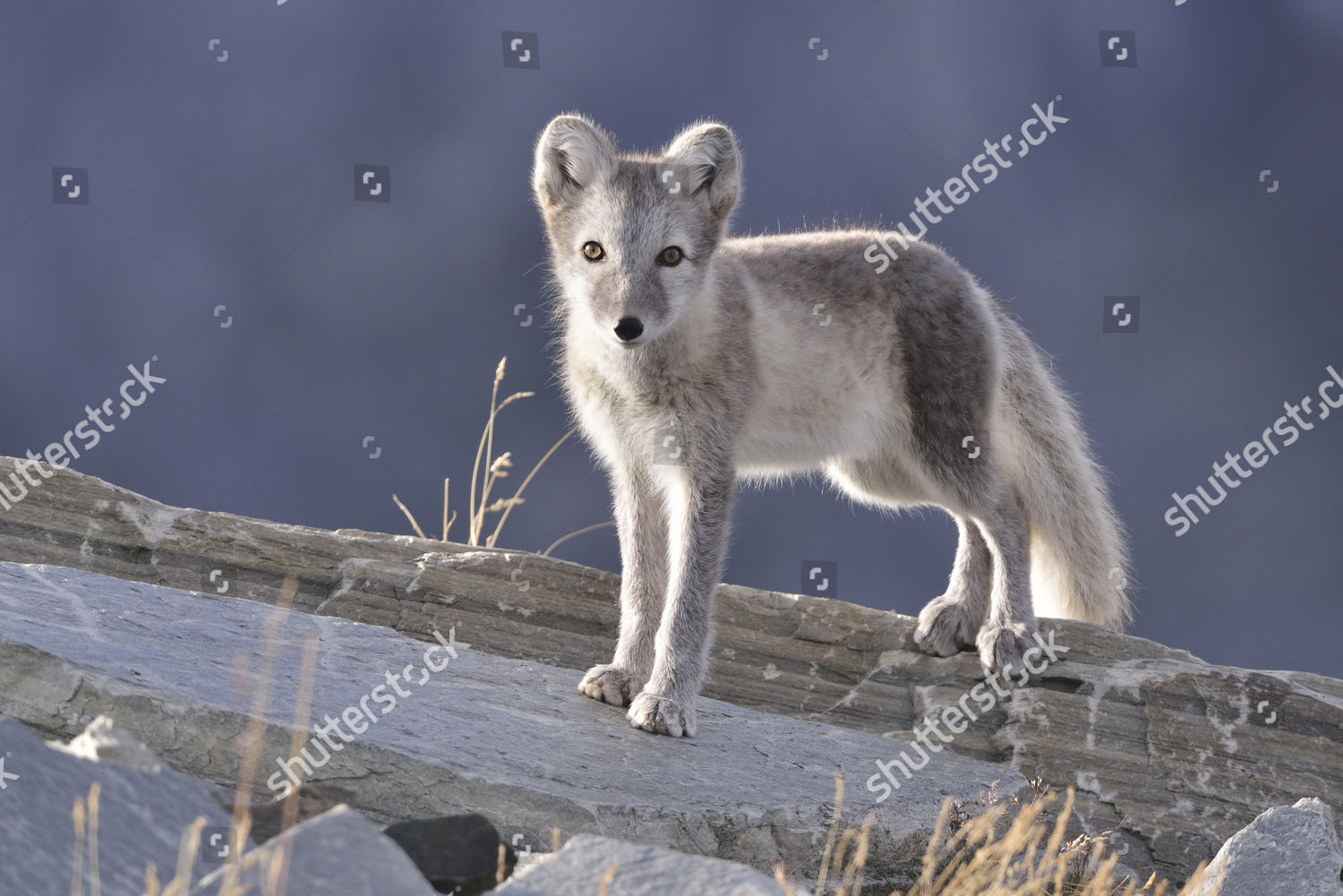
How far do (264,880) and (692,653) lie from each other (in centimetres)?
190

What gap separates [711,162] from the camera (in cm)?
381

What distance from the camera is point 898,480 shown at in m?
4.91

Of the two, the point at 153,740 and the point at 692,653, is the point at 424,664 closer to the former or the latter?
the point at 692,653

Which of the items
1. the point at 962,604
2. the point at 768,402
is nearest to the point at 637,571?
the point at 768,402

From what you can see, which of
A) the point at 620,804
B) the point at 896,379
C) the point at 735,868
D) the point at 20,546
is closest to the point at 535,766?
the point at 620,804

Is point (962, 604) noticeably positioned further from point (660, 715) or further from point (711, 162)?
point (711, 162)

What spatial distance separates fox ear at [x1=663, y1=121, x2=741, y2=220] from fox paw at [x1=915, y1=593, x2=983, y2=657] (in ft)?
6.22

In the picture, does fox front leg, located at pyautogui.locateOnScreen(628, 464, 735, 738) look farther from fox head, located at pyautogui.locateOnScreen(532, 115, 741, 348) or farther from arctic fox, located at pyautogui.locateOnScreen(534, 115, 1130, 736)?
fox head, located at pyautogui.locateOnScreen(532, 115, 741, 348)

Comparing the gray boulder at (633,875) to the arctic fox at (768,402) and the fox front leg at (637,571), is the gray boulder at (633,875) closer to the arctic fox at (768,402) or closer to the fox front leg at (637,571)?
the arctic fox at (768,402)

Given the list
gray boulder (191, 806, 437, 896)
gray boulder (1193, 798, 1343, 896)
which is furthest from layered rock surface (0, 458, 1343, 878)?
gray boulder (191, 806, 437, 896)

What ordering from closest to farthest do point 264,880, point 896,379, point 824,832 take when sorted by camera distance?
point 264,880
point 824,832
point 896,379

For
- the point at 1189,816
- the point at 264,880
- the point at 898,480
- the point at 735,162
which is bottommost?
the point at 1189,816

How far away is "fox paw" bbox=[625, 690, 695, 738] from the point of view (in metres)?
3.54

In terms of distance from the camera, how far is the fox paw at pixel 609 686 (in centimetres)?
380
